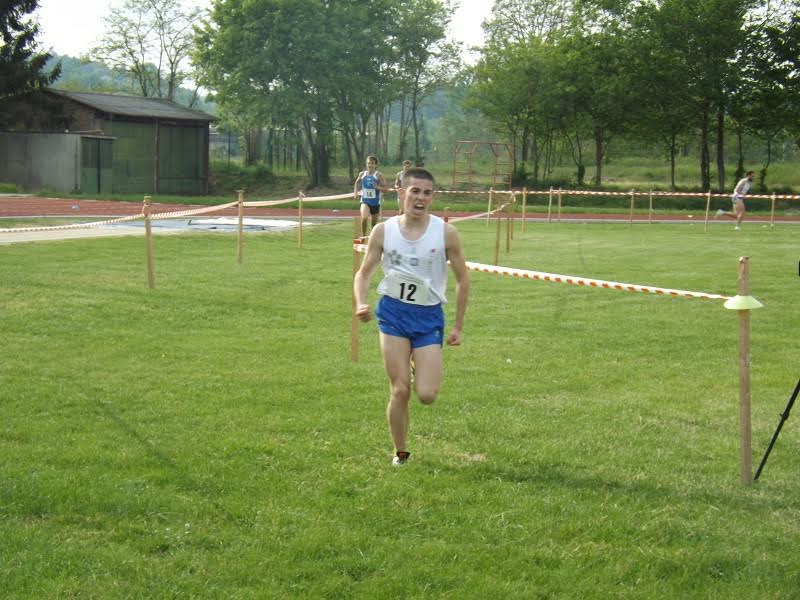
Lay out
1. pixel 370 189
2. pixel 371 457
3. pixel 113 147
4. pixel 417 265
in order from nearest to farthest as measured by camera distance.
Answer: pixel 417 265 < pixel 371 457 < pixel 370 189 < pixel 113 147

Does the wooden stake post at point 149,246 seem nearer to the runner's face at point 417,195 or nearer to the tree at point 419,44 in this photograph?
the runner's face at point 417,195

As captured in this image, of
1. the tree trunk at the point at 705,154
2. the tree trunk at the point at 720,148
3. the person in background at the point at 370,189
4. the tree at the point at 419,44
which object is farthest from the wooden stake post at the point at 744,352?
the tree at the point at 419,44

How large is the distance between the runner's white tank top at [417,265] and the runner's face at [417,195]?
133mm

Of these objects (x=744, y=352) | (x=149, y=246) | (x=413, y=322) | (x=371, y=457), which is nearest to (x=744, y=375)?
(x=744, y=352)

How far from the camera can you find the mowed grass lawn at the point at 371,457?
5016 mm

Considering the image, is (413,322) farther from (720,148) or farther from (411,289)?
(720,148)

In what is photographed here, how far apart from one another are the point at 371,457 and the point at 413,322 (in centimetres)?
102

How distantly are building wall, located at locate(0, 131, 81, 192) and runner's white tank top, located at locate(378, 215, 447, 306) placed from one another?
41437mm

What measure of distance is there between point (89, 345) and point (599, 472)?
612cm

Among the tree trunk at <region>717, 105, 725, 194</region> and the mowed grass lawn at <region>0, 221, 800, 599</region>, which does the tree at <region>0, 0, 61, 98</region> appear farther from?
the mowed grass lawn at <region>0, 221, 800, 599</region>

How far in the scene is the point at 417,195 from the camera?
645cm

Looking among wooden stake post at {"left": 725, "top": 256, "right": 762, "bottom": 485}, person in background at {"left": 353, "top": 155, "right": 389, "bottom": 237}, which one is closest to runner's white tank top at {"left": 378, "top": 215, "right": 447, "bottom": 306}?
wooden stake post at {"left": 725, "top": 256, "right": 762, "bottom": 485}

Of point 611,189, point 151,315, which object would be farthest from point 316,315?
point 611,189

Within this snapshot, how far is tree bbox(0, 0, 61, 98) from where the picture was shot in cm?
4850
